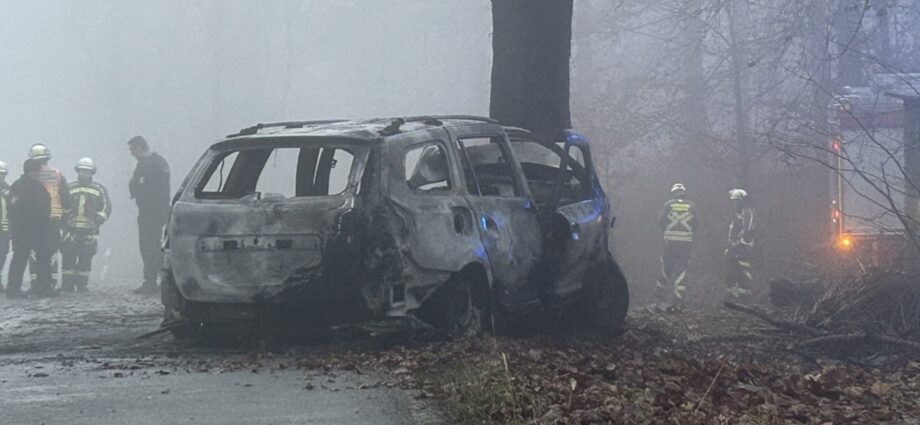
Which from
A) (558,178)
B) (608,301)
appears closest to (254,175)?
(558,178)

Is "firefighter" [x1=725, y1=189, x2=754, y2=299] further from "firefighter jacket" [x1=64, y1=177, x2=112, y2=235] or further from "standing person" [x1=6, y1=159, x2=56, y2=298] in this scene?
"standing person" [x1=6, y1=159, x2=56, y2=298]

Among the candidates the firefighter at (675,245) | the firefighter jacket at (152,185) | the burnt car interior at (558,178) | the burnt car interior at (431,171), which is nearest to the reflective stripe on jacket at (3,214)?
the firefighter jacket at (152,185)

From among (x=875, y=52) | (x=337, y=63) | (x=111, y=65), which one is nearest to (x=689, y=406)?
(x=875, y=52)

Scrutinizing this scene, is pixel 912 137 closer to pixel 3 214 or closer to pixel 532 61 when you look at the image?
pixel 532 61

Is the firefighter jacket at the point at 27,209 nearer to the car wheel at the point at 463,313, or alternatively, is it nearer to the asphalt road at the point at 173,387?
the asphalt road at the point at 173,387

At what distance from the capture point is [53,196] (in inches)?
718

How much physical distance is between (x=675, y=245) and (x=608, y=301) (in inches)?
356

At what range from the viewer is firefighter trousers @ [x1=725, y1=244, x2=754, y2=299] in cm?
1930

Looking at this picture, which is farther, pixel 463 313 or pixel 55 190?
pixel 55 190

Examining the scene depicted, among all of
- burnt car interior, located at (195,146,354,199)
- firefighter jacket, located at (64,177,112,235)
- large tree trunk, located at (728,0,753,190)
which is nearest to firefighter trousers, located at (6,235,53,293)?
firefighter jacket, located at (64,177,112,235)

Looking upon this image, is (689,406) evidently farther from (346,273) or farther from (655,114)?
(655,114)

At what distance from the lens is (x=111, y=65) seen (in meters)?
66.7

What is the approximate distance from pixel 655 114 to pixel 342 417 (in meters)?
19.4

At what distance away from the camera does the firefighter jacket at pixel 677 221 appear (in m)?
19.9
